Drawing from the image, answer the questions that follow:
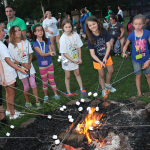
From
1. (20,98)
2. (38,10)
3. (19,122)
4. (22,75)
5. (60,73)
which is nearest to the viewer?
(19,122)

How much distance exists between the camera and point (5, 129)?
3344 mm

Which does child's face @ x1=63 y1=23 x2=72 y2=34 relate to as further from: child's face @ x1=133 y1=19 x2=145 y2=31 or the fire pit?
the fire pit

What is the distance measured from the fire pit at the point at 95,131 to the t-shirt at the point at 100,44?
1112mm

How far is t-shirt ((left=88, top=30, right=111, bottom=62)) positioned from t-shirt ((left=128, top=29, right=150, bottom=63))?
0.54 metres

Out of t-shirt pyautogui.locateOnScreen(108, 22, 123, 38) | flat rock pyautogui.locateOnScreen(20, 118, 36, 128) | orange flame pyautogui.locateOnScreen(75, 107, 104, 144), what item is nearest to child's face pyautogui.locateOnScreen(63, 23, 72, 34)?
orange flame pyautogui.locateOnScreen(75, 107, 104, 144)

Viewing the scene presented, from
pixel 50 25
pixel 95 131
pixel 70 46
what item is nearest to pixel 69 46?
pixel 70 46

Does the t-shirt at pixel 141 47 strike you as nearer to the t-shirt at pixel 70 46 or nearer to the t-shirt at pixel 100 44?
the t-shirt at pixel 100 44

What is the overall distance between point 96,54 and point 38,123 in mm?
2010

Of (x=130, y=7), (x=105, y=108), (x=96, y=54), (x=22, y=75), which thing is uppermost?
(x=130, y=7)

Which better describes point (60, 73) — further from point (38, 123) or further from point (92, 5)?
point (92, 5)

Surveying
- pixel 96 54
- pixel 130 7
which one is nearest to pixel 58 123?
pixel 96 54

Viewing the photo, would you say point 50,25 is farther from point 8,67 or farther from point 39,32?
point 8,67

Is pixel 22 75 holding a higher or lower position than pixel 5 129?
higher

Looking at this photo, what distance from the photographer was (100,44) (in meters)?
3.66
